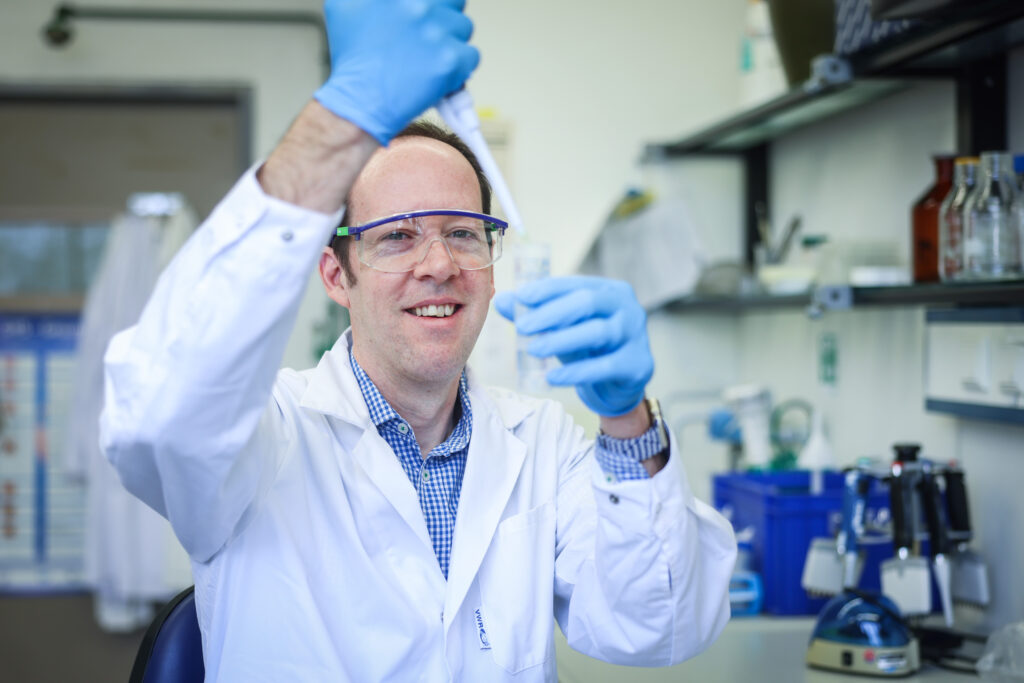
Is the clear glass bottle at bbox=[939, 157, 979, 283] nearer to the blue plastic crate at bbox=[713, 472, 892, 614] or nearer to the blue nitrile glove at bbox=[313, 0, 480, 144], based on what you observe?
the blue plastic crate at bbox=[713, 472, 892, 614]

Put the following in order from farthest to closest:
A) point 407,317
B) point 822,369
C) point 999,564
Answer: point 822,369 < point 999,564 < point 407,317

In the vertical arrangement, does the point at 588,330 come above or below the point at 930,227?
below

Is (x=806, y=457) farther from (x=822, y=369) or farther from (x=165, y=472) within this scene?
(x=165, y=472)

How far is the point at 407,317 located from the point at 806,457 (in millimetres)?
1320

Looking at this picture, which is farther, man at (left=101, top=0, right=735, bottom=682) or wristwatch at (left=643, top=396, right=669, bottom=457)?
wristwatch at (left=643, top=396, right=669, bottom=457)

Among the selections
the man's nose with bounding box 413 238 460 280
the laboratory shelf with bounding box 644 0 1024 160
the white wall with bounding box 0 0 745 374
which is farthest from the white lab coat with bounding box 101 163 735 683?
the white wall with bounding box 0 0 745 374

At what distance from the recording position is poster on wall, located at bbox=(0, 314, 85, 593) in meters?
3.50

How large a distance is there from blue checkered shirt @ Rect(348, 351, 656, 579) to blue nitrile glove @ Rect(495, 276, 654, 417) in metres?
0.42

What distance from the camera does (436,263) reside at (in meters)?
1.29

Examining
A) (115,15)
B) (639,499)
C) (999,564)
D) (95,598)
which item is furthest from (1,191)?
(999,564)

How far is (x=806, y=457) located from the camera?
2.28 meters

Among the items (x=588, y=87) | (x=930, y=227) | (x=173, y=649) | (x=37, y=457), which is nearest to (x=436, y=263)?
(x=173, y=649)

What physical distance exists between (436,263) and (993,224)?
100cm

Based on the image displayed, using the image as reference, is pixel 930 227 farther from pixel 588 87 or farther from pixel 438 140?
pixel 588 87
